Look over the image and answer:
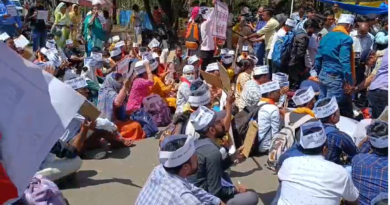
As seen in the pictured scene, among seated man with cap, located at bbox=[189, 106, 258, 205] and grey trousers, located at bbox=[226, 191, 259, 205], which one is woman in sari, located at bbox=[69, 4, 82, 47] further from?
grey trousers, located at bbox=[226, 191, 259, 205]

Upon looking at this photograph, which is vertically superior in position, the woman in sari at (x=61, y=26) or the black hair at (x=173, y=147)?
the black hair at (x=173, y=147)

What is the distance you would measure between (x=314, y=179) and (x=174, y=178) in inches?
38.0

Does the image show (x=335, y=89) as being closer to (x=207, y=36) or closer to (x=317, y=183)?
(x=317, y=183)

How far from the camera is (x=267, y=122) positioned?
6.36 metres

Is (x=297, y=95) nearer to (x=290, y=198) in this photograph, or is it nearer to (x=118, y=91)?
(x=290, y=198)

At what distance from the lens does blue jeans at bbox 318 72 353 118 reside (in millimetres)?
6871

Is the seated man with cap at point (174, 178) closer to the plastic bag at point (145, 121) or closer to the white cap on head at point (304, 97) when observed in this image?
the white cap on head at point (304, 97)

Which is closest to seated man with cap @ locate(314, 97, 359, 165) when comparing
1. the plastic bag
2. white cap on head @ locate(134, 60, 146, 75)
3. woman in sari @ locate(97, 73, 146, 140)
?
woman in sari @ locate(97, 73, 146, 140)

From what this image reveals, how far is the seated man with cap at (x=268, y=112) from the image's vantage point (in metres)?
6.30

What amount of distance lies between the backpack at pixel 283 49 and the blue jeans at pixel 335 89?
187 centimetres

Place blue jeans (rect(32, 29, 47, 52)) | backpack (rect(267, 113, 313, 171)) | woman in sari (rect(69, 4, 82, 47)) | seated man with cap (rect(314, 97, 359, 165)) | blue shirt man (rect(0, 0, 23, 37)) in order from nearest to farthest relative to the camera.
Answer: seated man with cap (rect(314, 97, 359, 165))
backpack (rect(267, 113, 313, 171))
blue shirt man (rect(0, 0, 23, 37))
blue jeans (rect(32, 29, 47, 52))
woman in sari (rect(69, 4, 82, 47))

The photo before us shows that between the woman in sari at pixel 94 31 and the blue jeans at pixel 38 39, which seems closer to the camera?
the woman in sari at pixel 94 31

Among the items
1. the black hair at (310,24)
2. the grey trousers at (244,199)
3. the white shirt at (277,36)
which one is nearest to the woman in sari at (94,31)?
the white shirt at (277,36)

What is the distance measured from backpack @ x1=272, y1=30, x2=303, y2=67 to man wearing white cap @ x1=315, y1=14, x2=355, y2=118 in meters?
1.77
